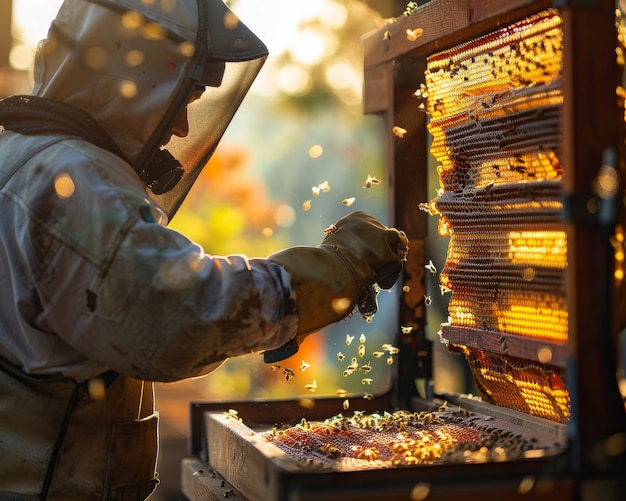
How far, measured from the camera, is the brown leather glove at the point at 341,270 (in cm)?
183

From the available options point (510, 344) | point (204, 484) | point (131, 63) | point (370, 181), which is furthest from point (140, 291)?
point (370, 181)

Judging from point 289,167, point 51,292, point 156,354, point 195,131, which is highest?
point 289,167

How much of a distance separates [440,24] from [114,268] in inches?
→ 44.9

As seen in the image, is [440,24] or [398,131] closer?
[440,24]

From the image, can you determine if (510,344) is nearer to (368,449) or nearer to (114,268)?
(368,449)

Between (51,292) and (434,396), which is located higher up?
(51,292)

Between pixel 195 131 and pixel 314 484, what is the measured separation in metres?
1.40

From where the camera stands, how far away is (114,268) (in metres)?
1.68

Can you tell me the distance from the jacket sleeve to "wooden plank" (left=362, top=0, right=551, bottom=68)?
0.82 metres

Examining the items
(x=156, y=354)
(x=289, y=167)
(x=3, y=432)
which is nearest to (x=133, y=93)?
(x=156, y=354)

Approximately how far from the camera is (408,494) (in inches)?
62.7

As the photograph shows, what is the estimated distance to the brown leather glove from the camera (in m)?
1.83

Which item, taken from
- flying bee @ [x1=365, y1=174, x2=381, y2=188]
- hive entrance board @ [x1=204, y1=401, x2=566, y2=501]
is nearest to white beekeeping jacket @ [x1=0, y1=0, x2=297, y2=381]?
hive entrance board @ [x1=204, y1=401, x2=566, y2=501]

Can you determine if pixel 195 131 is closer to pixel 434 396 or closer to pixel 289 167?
pixel 434 396
